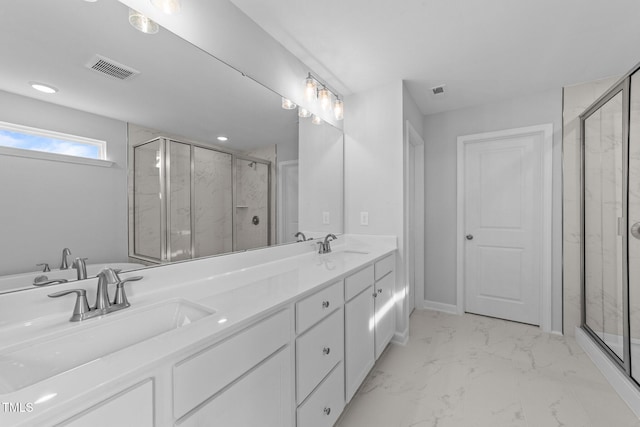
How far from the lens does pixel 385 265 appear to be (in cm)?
213

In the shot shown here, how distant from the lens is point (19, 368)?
2.18ft

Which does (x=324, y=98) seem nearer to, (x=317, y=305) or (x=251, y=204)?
(x=251, y=204)

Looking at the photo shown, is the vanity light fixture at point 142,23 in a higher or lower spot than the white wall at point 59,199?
higher

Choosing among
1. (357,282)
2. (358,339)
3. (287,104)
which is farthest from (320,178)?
(358,339)

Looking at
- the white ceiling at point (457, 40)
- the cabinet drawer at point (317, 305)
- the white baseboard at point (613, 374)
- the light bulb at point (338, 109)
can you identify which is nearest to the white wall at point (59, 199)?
the cabinet drawer at point (317, 305)

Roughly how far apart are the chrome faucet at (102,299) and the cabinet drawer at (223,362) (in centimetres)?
44

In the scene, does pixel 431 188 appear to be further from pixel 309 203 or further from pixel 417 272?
pixel 309 203

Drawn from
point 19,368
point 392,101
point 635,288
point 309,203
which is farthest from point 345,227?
point 19,368

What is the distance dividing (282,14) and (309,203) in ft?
3.99

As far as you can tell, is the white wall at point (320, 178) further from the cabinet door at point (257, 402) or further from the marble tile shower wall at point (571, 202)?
the marble tile shower wall at point (571, 202)

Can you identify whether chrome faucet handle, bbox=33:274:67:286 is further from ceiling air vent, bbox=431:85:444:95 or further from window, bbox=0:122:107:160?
ceiling air vent, bbox=431:85:444:95

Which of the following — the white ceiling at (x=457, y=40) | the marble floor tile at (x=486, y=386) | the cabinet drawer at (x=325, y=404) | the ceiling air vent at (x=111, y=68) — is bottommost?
the marble floor tile at (x=486, y=386)

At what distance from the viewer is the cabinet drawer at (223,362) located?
2.30 ft

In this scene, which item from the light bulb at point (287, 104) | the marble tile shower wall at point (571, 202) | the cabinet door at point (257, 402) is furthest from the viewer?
the marble tile shower wall at point (571, 202)
